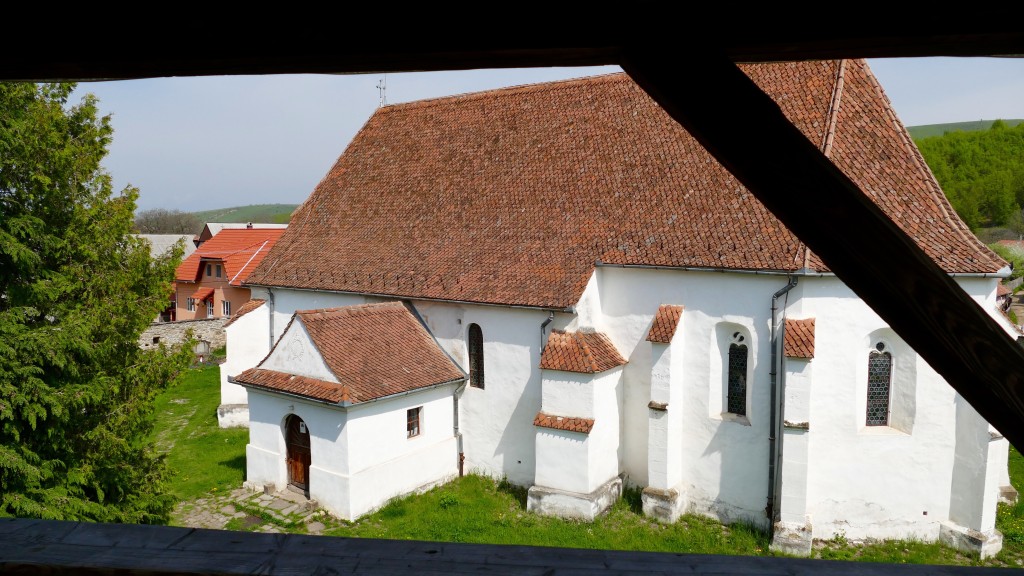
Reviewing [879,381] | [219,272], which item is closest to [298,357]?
[879,381]

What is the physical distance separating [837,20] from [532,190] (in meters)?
14.3

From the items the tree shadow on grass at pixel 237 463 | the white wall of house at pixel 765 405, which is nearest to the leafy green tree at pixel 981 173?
the white wall of house at pixel 765 405

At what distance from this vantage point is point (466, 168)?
1728cm

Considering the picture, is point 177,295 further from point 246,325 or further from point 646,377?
point 646,377

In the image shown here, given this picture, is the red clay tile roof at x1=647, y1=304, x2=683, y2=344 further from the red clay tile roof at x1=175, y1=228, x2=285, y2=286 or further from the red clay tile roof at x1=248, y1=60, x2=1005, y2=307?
the red clay tile roof at x1=175, y1=228, x2=285, y2=286

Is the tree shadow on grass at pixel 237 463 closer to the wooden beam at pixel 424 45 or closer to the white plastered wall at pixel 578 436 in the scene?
the white plastered wall at pixel 578 436

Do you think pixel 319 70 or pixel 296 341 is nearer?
pixel 319 70

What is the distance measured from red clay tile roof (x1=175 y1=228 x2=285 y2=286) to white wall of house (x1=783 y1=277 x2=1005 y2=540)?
2831 cm

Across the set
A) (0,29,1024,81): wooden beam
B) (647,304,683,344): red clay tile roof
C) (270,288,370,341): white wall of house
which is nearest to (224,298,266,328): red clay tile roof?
(270,288,370,341): white wall of house

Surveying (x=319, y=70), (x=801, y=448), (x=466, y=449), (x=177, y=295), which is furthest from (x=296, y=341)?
(x=177, y=295)

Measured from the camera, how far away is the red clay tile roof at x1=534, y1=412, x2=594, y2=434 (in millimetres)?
12852

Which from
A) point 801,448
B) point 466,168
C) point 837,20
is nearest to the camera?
point 837,20

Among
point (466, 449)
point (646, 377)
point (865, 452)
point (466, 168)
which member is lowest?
point (466, 449)

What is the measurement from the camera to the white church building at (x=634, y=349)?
38.9ft
